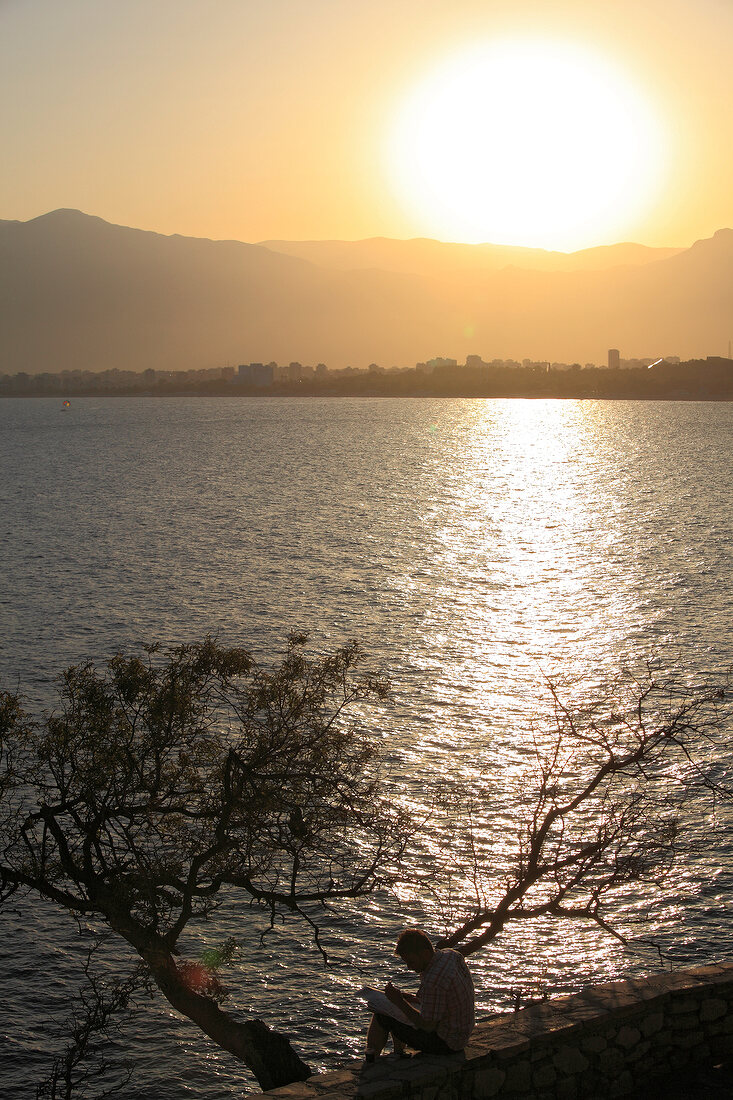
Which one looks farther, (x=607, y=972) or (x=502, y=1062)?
(x=607, y=972)

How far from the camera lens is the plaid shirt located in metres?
10.8

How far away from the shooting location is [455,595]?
5684 cm

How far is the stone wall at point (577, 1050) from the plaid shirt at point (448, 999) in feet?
0.86

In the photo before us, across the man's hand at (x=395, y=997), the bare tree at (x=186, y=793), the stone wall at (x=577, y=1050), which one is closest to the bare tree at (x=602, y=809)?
the stone wall at (x=577, y=1050)

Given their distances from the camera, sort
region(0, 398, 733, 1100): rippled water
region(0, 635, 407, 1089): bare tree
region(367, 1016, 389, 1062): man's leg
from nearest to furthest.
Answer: region(367, 1016, 389, 1062): man's leg → region(0, 635, 407, 1089): bare tree → region(0, 398, 733, 1100): rippled water

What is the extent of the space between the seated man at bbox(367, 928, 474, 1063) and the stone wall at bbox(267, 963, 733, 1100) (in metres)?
0.18

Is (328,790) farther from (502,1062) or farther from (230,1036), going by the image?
(502,1062)

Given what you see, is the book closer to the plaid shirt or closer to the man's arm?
the man's arm

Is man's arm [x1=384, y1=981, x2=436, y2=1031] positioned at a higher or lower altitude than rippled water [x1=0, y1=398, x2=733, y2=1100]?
higher

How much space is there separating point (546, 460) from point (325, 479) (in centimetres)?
4819

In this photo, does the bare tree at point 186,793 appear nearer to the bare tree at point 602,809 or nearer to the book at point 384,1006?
the book at point 384,1006

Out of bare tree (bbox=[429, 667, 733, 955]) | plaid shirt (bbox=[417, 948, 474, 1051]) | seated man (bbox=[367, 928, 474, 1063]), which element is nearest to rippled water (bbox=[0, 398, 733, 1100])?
bare tree (bbox=[429, 667, 733, 955])

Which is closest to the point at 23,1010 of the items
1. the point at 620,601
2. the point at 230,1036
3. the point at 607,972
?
the point at 230,1036

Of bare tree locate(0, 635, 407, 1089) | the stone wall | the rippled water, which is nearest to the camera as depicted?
the stone wall
